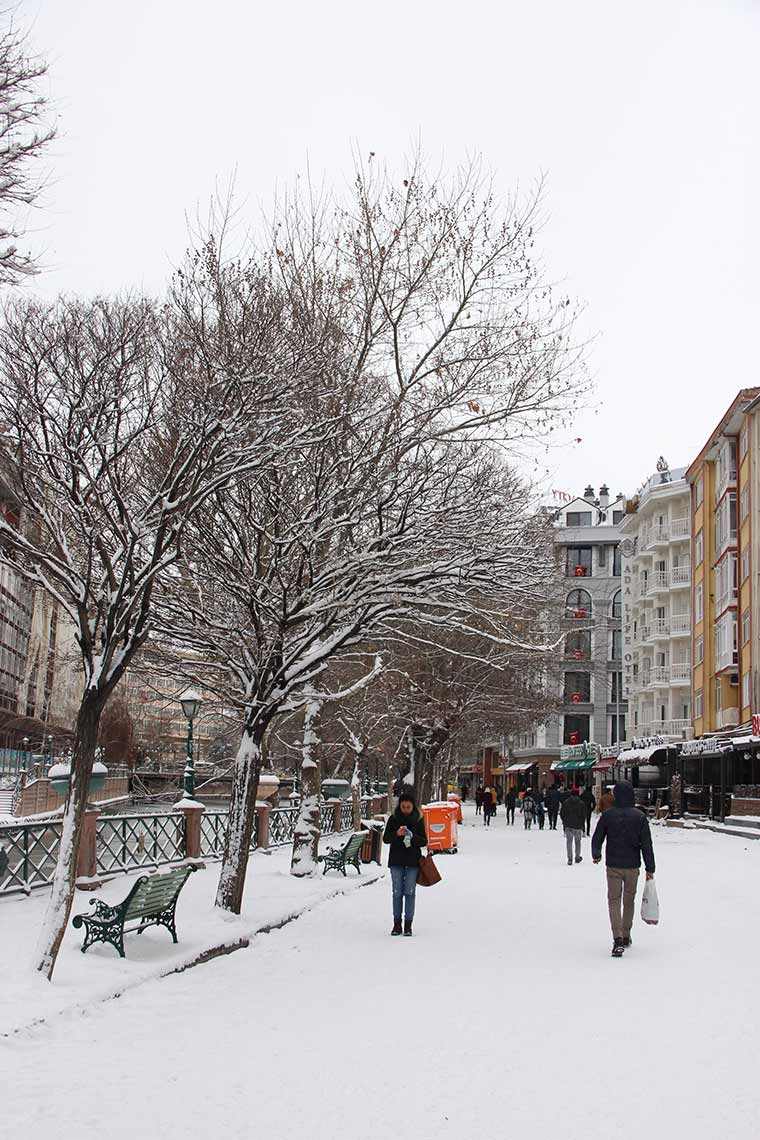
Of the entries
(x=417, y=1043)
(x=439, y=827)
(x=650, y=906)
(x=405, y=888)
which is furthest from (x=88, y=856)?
(x=439, y=827)

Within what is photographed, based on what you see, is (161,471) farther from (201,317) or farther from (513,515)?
(513,515)

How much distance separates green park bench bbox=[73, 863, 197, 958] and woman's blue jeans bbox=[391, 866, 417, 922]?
2.63m

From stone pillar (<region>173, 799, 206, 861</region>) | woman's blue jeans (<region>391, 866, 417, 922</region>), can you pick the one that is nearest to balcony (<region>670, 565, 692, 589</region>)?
stone pillar (<region>173, 799, 206, 861</region>)

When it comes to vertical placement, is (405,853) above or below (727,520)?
below

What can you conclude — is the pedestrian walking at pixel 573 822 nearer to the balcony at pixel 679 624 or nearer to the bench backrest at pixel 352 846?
the bench backrest at pixel 352 846

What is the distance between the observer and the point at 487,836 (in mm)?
41781

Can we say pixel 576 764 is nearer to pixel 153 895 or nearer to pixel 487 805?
pixel 487 805

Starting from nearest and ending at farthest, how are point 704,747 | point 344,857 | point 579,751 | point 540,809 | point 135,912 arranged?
point 135,912
point 344,857
point 704,747
point 540,809
point 579,751

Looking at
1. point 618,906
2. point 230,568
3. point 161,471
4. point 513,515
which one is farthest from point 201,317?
point 618,906

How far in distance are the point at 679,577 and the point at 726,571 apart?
790 inches

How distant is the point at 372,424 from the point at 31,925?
8.32m

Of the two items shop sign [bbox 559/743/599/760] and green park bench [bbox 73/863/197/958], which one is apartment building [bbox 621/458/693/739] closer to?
shop sign [bbox 559/743/599/760]

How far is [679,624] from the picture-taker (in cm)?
7500

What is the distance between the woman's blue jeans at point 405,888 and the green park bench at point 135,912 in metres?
2.63
